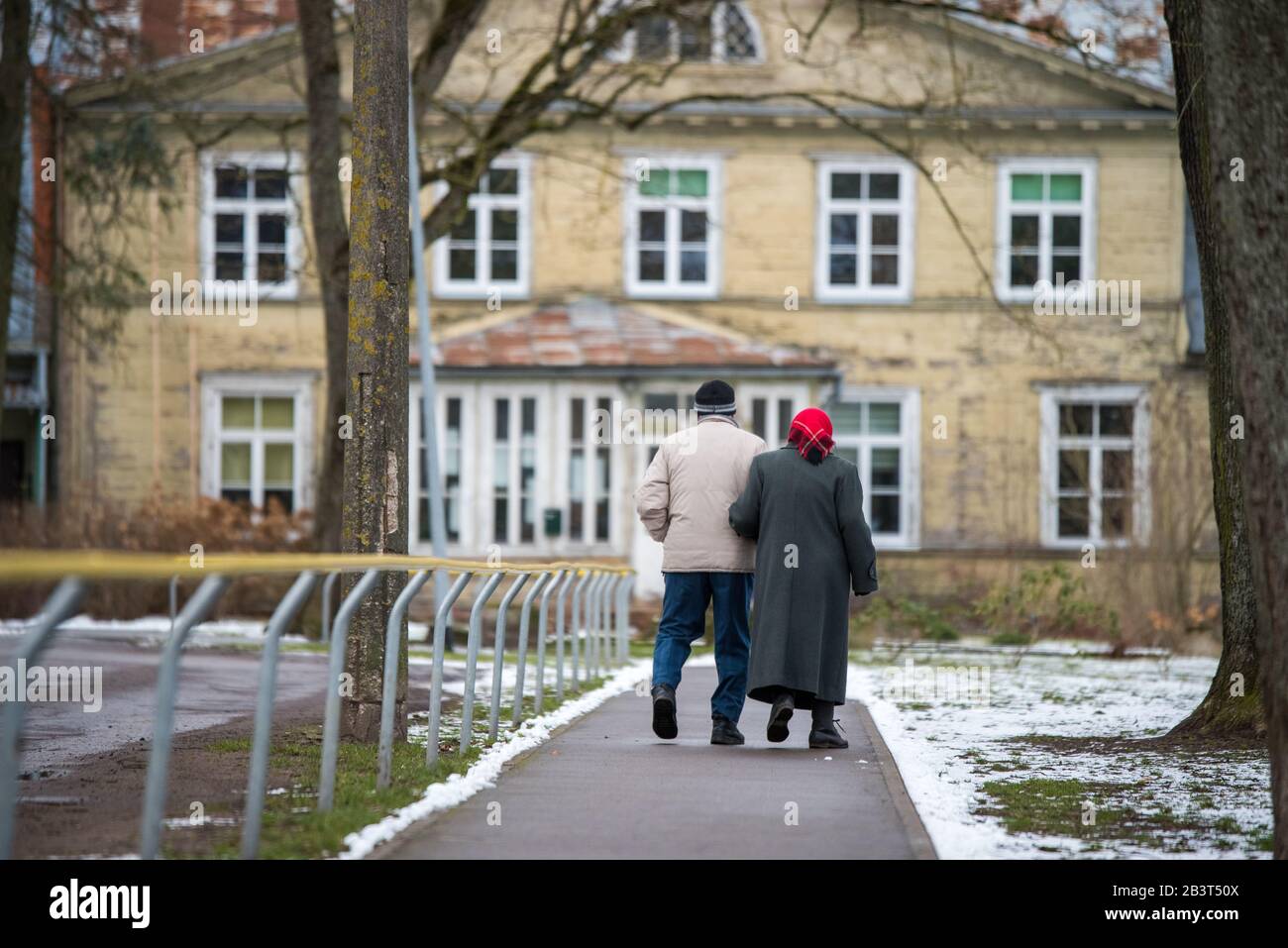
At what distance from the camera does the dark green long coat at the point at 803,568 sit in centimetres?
1008

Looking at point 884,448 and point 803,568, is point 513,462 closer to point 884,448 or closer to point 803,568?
point 884,448

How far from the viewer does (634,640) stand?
961 inches

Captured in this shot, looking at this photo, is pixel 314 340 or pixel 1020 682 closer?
pixel 1020 682

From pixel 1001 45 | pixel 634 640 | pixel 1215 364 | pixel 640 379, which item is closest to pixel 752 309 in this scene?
pixel 640 379

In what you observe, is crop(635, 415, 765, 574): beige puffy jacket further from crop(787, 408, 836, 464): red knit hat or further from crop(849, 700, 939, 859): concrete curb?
crop(849, 700, 939, 859): concrete curb

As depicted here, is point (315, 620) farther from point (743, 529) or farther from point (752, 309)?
point (743, 529)

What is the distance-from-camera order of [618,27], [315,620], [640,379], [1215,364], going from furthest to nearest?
1. [640,379]
2. [315,620]
3. [618,27]
4. [1215,364]

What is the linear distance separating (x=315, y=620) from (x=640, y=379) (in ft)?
23.1

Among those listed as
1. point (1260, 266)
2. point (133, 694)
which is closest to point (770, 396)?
point (133, 694)

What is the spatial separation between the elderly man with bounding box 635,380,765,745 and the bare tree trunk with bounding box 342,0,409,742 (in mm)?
1410

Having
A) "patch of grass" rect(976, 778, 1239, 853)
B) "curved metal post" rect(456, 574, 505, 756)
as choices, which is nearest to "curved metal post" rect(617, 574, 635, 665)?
"curved metal post" rect(456, 574, 505, 756)

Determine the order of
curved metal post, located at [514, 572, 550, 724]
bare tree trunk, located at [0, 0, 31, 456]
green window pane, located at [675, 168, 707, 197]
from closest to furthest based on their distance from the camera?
curved metal post, located at [514, 572, 550, 724] < bare tree trunk, located at [0, 0, 31, 456] < green window pane, located at [675, 168, 707, 197]

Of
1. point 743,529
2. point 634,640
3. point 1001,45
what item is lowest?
point 634,640

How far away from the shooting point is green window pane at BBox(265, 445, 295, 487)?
2980 cm
